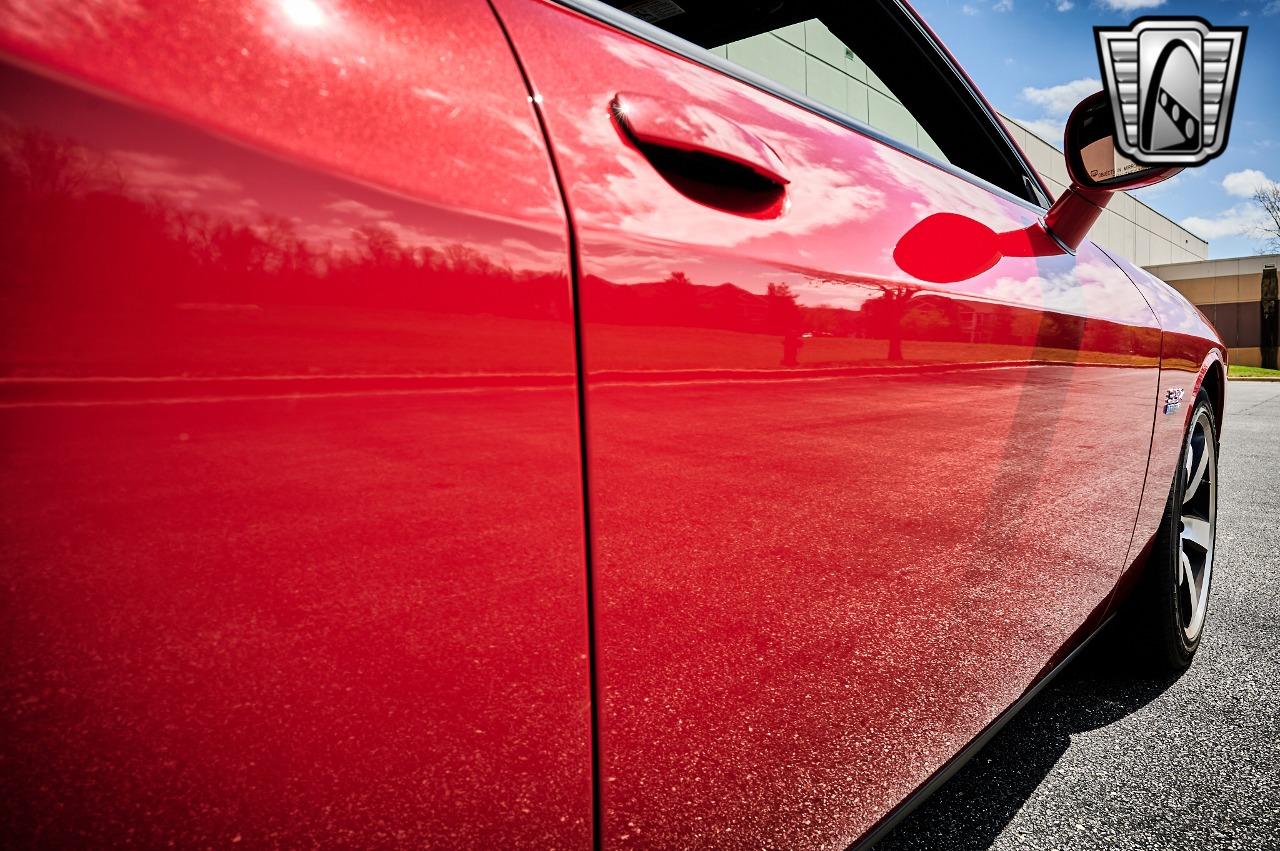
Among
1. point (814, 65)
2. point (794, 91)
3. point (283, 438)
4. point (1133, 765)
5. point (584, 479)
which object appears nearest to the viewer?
point (283, 438)

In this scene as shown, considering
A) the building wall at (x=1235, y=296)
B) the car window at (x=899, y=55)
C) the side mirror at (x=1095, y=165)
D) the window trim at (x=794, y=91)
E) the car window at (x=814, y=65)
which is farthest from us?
the building wall at (x=1235, y=296)

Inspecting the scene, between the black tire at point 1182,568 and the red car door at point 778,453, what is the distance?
100 centimetres

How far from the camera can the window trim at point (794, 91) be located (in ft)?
3.30

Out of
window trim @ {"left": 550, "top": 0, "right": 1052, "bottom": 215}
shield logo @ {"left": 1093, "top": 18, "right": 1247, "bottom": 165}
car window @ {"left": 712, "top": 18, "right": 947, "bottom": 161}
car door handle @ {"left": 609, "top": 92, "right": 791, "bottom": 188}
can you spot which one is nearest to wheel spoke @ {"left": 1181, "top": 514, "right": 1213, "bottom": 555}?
window trim @ {"left": 550, "top": 0, "right": 1052, "bottom": 215}

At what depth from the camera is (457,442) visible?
0.66 meters

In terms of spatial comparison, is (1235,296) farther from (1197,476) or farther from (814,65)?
(1197,476)

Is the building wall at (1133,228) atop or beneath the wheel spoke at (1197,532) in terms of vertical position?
atop

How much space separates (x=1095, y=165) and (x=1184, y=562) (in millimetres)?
1533

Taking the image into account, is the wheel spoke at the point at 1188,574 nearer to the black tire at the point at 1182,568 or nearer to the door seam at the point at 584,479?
the black tire at the point at 1182,568

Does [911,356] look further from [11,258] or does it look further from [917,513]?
[11,258]

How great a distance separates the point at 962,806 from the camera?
1.82 meters

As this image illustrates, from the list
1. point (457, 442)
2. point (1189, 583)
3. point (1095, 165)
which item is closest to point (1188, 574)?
point (1189, 583)

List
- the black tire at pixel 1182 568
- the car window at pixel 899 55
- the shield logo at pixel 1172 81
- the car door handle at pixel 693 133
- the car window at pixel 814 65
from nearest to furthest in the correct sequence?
1. the car door handle at pixel 693 133
2. the shield logo at pixel 1172 81
3. the car window at pixel 899 55
4. the black tire at pixel 1182 568
5. the car window at pixel 814 65

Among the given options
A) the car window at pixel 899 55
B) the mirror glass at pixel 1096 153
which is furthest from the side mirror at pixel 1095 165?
the car window at pixel 899 55
